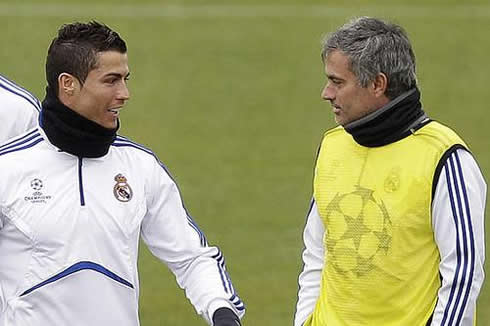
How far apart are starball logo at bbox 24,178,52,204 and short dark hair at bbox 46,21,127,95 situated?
0.37 meters

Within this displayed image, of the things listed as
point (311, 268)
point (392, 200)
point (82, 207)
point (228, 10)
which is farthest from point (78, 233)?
point (228, 10)

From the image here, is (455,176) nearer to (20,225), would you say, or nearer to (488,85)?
(20,225)

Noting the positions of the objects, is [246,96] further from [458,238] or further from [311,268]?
[458,238]

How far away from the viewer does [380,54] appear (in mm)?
6039

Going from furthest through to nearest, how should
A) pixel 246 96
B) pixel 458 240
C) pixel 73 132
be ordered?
pixel 246 96, pixel 73 132, pixel 458 240

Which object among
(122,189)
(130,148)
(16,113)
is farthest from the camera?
(16,113)

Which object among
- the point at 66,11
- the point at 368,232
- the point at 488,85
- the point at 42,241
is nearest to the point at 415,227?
the point at 368,232

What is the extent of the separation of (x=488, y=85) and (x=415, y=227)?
14.6 m

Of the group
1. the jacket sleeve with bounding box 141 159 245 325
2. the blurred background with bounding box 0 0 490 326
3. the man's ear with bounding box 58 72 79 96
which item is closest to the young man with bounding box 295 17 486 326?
the jacket sleeve with bounding box 141 159 245 325

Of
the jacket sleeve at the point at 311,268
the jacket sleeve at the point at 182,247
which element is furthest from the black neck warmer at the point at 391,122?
the jacket sleeve at the point at 182,247

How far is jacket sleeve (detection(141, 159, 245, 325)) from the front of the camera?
20.1ft

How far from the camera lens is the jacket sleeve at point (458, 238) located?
582 centimetres

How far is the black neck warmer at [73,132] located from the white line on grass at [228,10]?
59.1 ft

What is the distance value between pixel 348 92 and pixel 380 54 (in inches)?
7.8
